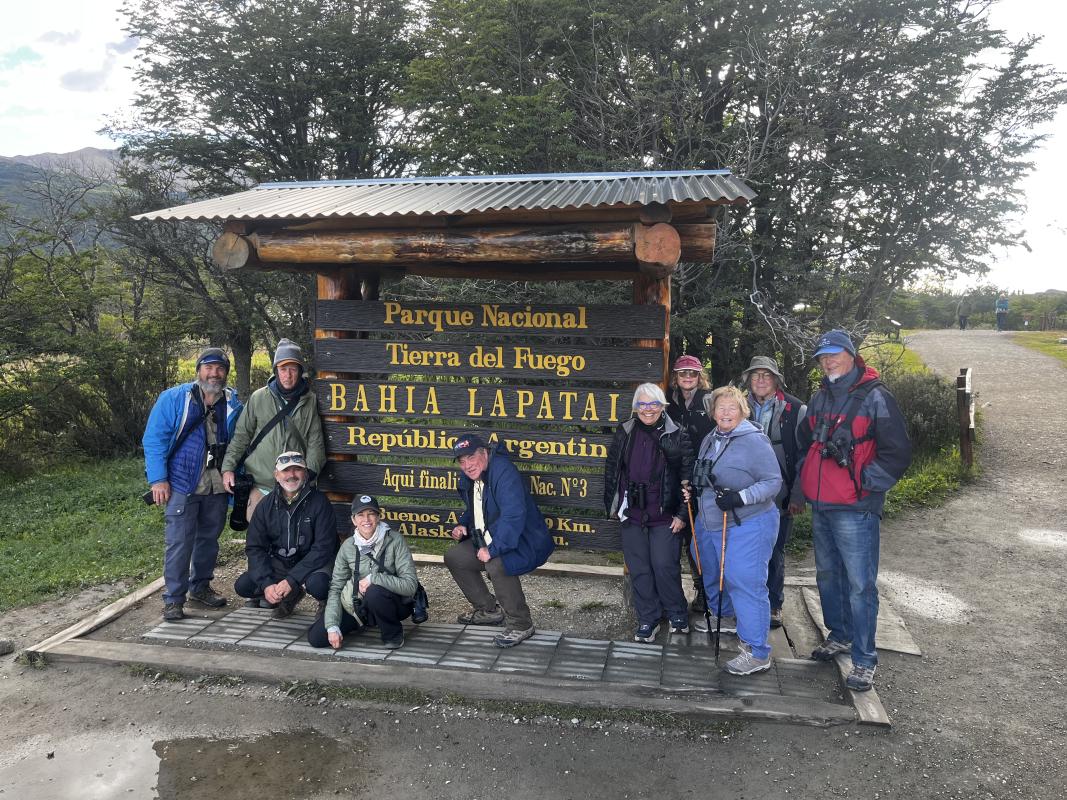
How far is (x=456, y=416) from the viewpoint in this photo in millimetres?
5480

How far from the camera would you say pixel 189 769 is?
3.84 metres

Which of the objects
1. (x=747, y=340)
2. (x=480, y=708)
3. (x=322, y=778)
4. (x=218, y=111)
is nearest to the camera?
(x=322, y=778)

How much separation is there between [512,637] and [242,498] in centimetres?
241

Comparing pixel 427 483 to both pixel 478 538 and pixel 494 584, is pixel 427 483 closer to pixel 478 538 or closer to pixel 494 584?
pixel 478 538

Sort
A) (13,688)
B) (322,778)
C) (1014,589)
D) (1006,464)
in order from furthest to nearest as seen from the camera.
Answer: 1. (1006,464)
2. (1014,589)
3. (13,688)
4. (322,778)

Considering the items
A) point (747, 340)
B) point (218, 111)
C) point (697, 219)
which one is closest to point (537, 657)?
point (697, 219)

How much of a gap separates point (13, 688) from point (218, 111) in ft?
52.9

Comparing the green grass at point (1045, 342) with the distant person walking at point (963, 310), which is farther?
the distant person walking at point (963, 310)

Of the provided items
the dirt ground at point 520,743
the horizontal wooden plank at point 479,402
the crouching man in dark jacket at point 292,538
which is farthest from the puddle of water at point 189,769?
the horizontal wooden plank at point 479,402

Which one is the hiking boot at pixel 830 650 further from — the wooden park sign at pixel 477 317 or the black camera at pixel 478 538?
the black camera at pixel 478 538

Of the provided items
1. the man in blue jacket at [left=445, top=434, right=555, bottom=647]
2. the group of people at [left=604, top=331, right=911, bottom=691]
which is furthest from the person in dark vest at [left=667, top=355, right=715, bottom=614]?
the man in blue jacket at [left=445, top=434, right=555, bottom=647]

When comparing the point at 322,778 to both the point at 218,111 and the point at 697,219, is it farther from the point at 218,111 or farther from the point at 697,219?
the point at 218,111

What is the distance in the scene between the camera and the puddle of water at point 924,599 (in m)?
5.93

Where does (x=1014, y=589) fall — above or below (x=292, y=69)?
below
